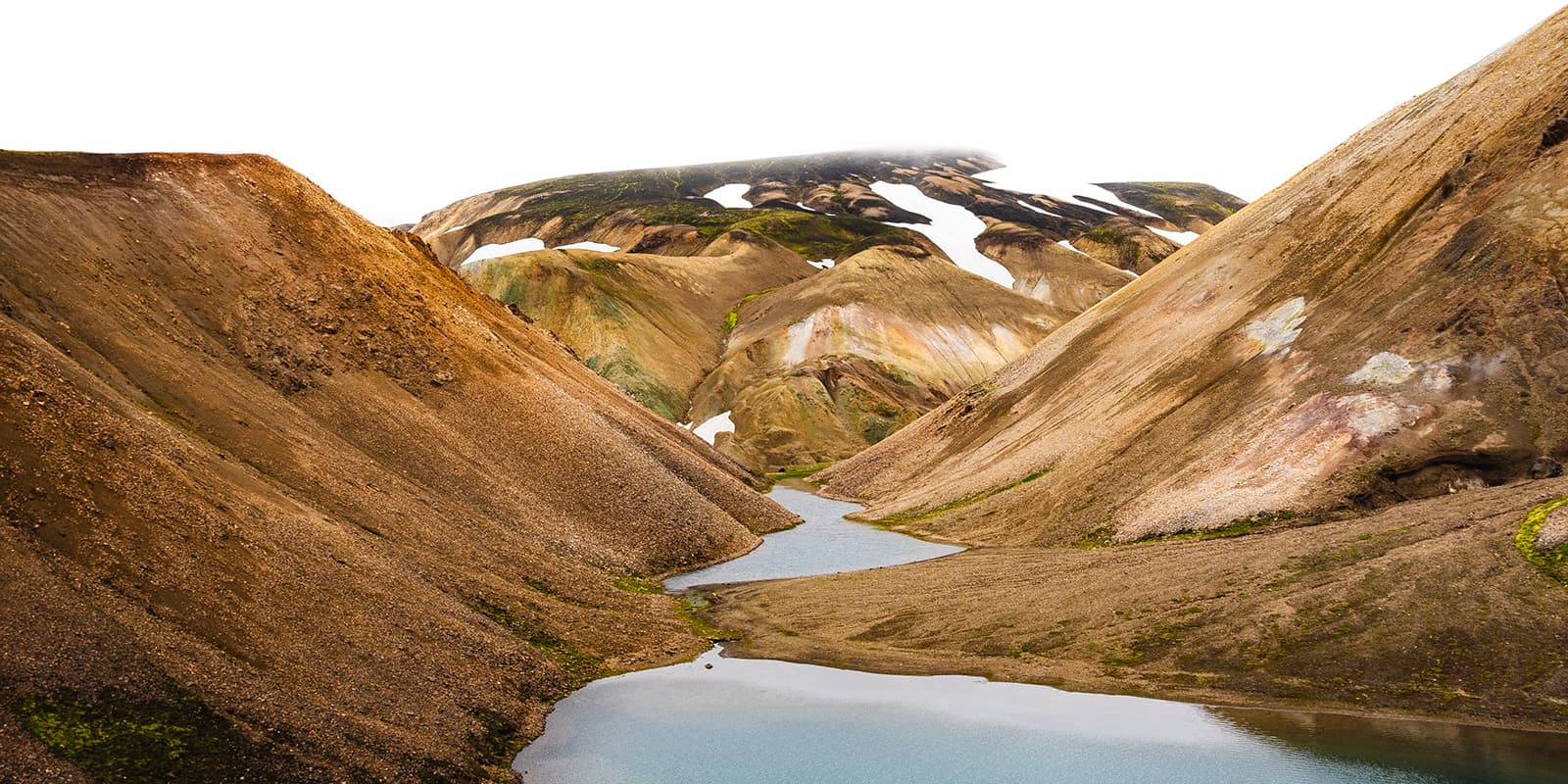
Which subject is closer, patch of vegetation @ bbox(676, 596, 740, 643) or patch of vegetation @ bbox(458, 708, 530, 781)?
patch of vegetation @ bbox(458, 708, 530, 781)

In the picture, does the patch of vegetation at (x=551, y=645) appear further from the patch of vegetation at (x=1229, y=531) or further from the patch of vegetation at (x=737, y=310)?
the patch of vegetation at (x=737, y=310)

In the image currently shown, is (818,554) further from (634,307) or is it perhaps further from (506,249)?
(506,249)

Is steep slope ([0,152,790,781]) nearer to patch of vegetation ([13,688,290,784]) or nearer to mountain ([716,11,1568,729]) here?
patch of vegetation ([13,688,290,784])

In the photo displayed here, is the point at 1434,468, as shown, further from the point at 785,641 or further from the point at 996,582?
the point at 785,641

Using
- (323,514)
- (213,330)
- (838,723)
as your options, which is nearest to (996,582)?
(838,723)

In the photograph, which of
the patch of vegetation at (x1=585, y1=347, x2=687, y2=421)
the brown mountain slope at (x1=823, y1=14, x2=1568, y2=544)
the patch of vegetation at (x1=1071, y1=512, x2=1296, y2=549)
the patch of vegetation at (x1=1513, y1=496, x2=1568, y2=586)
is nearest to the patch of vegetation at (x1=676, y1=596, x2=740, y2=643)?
the brown mountain slope at (x1=823, y1=14, x2=1568, y2=544)

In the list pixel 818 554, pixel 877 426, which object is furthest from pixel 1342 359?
pixel 877 426

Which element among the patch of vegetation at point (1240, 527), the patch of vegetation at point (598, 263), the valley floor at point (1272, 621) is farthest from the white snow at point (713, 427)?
the patch of vegetation at point (1240, 527)
